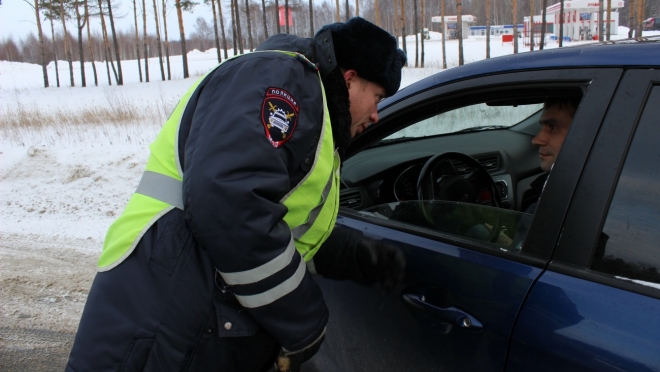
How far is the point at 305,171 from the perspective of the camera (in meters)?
1.36

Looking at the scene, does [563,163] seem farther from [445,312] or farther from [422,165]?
[422,165]

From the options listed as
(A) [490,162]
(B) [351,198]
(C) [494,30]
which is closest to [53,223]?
(B) [351,198]

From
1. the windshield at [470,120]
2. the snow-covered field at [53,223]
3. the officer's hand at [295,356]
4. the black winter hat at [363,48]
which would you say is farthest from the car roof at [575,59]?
the snow-covered field at [53,223]

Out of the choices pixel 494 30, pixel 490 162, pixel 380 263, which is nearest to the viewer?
pixel 380 263

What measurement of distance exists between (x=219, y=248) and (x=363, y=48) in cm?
71

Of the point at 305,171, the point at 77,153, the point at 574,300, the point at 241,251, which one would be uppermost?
the point at 305,171

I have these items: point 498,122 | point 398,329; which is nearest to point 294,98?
point 398,329

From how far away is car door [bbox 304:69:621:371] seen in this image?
1.33m

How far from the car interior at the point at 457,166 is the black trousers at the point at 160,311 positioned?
2.43ft

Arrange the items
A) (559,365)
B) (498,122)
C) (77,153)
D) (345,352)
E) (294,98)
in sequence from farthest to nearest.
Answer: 1. (77,153)
2. (498,122)
3. (345,352)
4. (294,98)
5. (559,365)

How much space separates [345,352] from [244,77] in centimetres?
114

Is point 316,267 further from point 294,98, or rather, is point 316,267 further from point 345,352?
point 294,98

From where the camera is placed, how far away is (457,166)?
2502mm

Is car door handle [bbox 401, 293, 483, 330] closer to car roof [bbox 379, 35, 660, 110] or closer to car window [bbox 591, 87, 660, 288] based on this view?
car window [bbox 591, 87, 660, 288]
